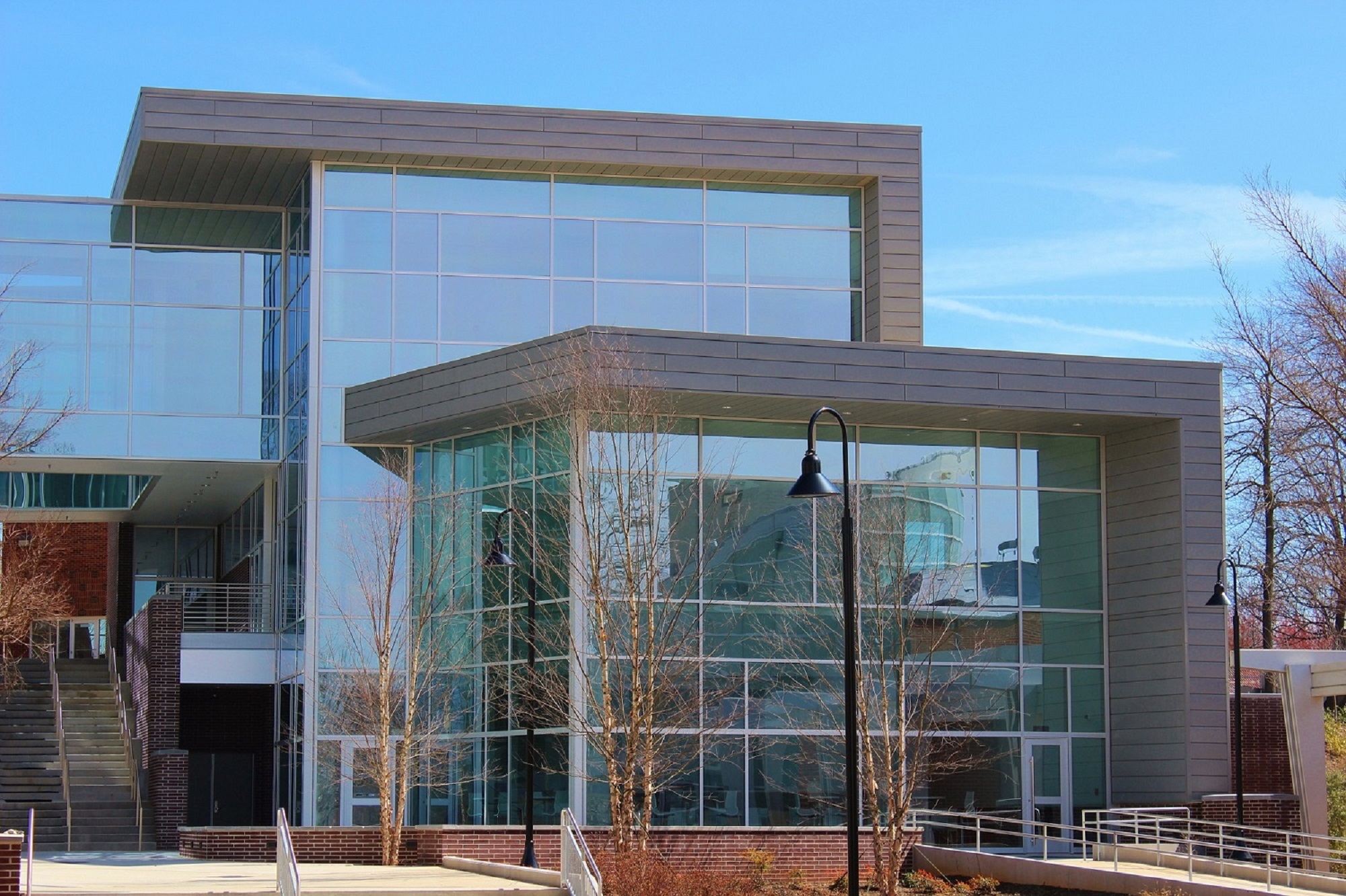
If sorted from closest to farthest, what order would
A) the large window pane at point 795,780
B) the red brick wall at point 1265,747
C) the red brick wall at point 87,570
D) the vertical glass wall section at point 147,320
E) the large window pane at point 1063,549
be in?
the large window pane at point 795,780 < the large window pane at point 1063,549 < the red brick wall at point 1265,747 < the vertical glass wall section at point 147,320 < the red brick wall at point 87,570

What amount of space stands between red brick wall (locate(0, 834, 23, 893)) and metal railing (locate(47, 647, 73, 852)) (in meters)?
15.8

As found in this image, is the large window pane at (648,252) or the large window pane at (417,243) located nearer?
the large window pane at (417,243)

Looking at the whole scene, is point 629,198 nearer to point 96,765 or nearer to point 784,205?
point 784,205

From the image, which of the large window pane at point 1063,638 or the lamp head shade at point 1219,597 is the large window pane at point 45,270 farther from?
the lamp head shade at point 1219,597

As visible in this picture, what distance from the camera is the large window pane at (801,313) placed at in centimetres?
3322

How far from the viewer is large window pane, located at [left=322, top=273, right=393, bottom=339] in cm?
3209

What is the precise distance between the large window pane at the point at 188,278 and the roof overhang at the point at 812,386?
5797 mm

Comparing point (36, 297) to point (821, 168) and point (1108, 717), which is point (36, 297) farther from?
point (1108, 717)

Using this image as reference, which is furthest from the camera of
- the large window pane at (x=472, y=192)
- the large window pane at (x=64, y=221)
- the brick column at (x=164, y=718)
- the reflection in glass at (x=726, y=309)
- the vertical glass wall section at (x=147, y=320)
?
the large window pane at (x=64, y=221)

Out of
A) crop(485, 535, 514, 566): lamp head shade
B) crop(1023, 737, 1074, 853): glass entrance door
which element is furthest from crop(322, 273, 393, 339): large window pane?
crop(1023, 737, 1074, 853): glass entrance door

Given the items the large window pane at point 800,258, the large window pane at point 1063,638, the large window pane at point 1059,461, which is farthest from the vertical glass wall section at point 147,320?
the large window pane at point 1063,638

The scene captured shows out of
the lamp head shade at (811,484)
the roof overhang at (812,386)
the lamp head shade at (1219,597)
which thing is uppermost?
the roof overhang at (812,386)

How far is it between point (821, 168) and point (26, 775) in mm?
20401

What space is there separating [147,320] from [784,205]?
1332 centimetres
